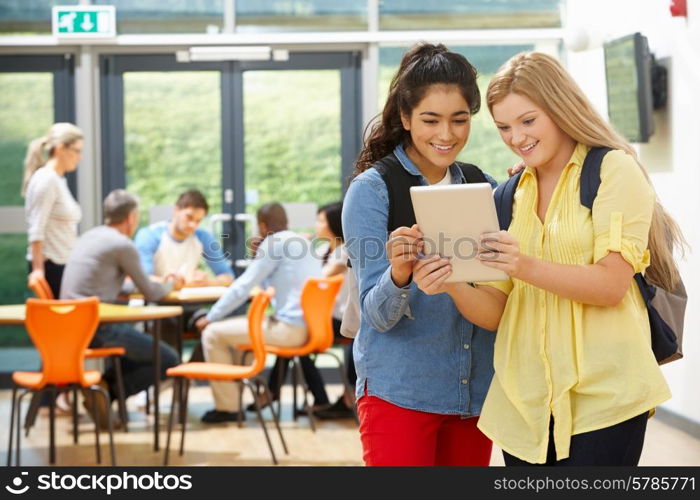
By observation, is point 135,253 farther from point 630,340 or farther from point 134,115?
point 630,340

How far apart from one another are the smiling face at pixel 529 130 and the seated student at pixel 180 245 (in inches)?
201

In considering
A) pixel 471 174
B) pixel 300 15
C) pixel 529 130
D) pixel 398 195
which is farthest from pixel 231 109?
pixel 529 130

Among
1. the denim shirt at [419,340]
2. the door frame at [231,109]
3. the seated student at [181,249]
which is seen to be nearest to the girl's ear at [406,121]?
the denim shirt at [419,340]

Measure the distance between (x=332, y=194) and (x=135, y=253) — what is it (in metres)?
2.40

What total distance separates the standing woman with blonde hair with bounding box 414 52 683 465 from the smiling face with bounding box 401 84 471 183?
17cm

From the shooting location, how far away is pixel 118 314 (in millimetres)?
5379

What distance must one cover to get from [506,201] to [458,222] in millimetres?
216

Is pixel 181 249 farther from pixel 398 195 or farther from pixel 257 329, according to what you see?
pixel 398 195

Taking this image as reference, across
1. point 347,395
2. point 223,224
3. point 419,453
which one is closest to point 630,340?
point 419,453

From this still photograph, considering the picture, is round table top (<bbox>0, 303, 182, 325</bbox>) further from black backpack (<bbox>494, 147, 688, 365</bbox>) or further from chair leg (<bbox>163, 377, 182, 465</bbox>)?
black backpack (<bbox>494, 147, 688, 365</bbox>)

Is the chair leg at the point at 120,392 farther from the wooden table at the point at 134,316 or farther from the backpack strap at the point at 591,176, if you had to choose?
the backpack strap at the point at 591,176

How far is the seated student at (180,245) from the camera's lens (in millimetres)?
6934

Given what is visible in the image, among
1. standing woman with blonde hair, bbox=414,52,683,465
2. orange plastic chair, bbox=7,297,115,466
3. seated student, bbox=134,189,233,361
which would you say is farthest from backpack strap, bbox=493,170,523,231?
seated student, bbox=134,189,233,361

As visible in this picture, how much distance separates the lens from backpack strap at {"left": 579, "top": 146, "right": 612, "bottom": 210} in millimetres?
1857
